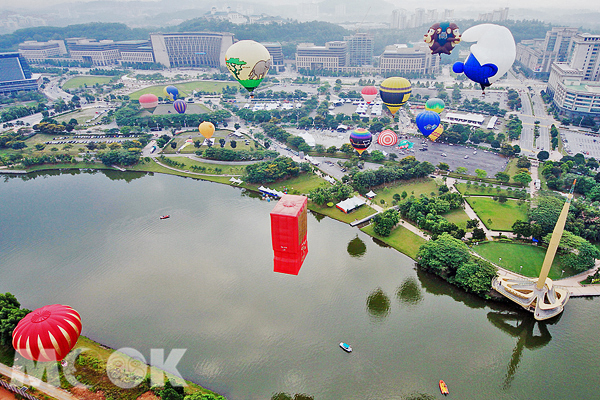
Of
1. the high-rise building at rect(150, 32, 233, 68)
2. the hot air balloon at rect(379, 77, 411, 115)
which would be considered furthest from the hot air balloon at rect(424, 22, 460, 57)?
the high-rise building at rect(150, 32, 233, 68)

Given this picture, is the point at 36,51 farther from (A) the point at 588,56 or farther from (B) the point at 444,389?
(A) the point at 588,56

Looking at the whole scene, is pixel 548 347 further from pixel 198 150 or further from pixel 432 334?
pixel 198 150

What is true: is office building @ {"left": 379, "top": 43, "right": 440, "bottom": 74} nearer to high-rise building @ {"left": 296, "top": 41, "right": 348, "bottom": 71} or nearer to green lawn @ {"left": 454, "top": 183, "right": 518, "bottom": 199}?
high-rise building @ {"left": 296, "top": 41, "right": 348, "bottom": 71}

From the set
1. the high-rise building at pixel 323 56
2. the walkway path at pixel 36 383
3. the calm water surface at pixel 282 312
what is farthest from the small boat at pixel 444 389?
the high-rise building at pixel 323 56

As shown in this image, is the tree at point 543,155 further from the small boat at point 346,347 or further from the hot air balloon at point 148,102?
the hot air balloon at point 148,102

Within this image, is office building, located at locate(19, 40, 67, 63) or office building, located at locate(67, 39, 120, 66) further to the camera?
office building, located at locate(19, 40, 67, 63)

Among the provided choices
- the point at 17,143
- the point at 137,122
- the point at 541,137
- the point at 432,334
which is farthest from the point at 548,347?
the point at 17,143

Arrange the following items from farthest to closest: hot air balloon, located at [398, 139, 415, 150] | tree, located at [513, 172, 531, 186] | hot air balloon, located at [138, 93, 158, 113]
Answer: hot air balloon, located at [138, 93, 158, 113], hot air balloon, located at [398, 139, 415, 150], tree, located at [513, 172, 531, 186]
